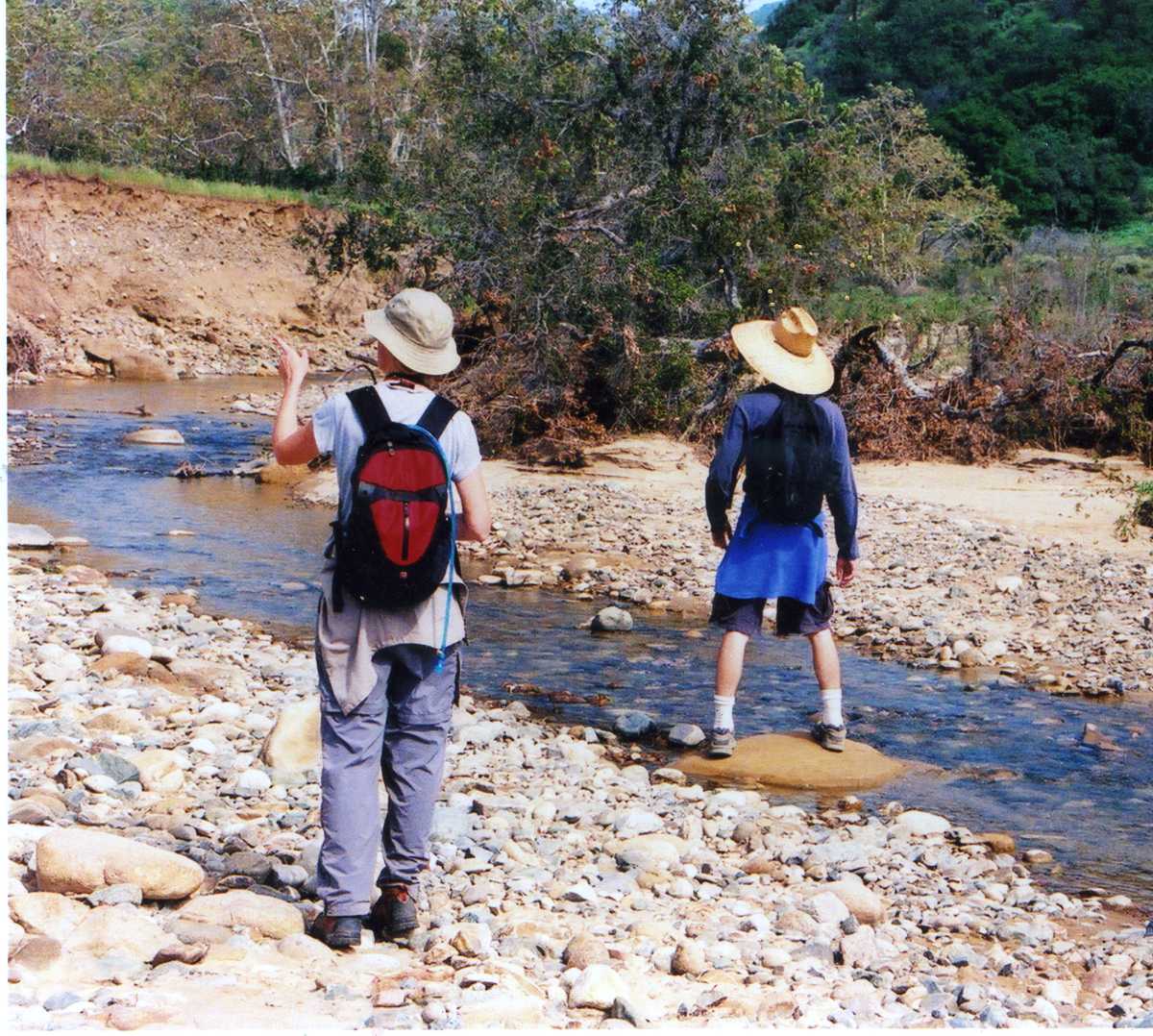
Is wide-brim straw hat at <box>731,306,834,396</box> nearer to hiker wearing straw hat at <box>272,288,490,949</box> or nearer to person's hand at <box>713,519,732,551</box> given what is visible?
person's hand at <box>713,519,732,551</box>

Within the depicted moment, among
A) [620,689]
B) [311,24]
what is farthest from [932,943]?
[311,24]

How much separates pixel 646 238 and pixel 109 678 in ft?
33.7

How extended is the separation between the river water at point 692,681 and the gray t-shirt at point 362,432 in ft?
9.10

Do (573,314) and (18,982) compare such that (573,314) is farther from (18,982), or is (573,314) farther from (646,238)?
(18,982)

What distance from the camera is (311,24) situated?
40.3 metres

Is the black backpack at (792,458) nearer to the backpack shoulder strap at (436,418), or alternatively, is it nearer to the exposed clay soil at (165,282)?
the backpack shoulder strap at (436,418)

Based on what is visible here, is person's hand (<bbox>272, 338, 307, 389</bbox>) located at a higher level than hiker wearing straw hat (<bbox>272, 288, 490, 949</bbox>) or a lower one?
higher

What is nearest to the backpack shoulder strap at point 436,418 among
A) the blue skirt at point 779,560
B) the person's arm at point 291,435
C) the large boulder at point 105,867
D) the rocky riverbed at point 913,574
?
the person's arm at point 291,435

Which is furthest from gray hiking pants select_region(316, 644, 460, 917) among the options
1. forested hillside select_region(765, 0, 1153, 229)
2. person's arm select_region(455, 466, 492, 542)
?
forested hillside select_region(765, 0, 1153, 229)

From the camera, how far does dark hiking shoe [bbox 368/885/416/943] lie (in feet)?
12.6

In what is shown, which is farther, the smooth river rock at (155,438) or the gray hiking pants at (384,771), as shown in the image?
the smooth river rock at (155,438)

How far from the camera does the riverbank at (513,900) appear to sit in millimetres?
3402

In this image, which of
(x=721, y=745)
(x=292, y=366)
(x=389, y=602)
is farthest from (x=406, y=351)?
(x=721, y=745)

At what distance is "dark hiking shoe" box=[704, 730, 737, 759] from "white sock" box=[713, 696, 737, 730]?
0.02 m
